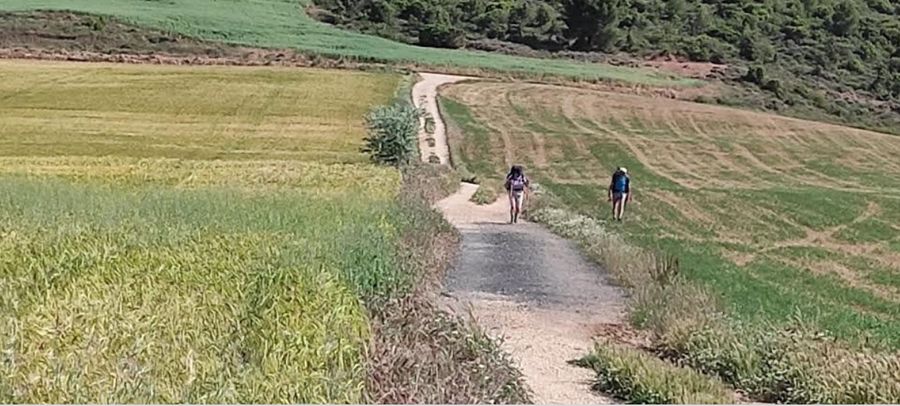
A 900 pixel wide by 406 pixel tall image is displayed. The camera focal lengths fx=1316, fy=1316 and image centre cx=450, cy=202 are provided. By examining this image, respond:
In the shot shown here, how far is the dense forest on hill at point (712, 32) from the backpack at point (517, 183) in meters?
59.3

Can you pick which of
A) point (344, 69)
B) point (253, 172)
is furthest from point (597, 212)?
point (344, 69)

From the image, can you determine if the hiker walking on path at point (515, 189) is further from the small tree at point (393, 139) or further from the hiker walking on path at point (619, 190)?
the small tree at point (393, 139)

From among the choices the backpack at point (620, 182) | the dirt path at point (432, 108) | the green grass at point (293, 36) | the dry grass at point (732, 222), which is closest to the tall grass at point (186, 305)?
the dry grass at point (732, 222)

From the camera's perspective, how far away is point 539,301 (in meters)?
18.0

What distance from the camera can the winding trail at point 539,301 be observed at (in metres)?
12.9

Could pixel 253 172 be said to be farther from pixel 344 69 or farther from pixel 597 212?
pixel 344 69

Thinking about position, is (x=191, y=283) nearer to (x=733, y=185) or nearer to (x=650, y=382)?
(x=650, y=382)

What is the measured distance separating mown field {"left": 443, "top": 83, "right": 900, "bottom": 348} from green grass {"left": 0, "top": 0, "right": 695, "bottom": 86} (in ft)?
34.6

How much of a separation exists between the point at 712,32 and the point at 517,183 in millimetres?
85924

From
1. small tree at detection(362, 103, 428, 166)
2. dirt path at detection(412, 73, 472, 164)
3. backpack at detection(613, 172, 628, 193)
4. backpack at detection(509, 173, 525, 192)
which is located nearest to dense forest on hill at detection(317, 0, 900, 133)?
dirt path at detection(412, 73, 472, 164)

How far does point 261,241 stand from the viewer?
1430 cm

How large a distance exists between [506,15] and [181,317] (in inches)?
4434

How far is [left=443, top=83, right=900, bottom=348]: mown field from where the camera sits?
23141 mm

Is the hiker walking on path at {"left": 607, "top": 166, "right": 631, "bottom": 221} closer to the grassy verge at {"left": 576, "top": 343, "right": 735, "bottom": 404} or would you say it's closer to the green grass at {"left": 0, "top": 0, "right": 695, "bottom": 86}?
the grassy verge at {"left": 576, "top": 343, "right": 735, "bottom": 404}
